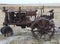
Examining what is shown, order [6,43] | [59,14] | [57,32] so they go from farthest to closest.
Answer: [59,14] → [57,32] → [6,43]

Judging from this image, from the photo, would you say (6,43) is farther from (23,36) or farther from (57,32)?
(57,32)

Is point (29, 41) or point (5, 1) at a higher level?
point (5, 1)

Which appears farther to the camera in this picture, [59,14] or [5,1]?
[5,1]

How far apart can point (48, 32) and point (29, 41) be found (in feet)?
0.96

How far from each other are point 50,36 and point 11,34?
0.58 meters

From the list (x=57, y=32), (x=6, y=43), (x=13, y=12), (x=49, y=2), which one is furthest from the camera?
(x=49, y=2)

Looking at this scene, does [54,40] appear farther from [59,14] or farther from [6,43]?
[59,14]

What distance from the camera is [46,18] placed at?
9.25 ft

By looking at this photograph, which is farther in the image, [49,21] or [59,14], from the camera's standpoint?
[59,14]

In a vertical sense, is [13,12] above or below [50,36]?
above

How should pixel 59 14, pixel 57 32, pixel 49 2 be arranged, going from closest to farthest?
pixel 57 32 < pixel 59 14 < pixel 49 2

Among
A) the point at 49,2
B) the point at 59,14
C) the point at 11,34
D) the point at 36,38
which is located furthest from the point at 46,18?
the point at 49,2

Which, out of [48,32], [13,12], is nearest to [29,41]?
[48,32]

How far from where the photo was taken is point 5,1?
15.8ft
